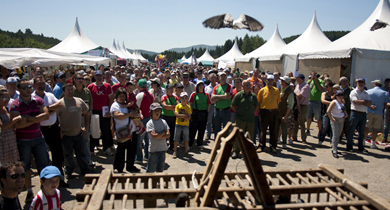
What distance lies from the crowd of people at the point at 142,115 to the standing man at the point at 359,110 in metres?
0.02

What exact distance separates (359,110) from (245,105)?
3300 mm

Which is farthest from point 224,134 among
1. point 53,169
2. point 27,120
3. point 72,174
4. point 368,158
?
point 368,158

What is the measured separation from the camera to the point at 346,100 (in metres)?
8.19

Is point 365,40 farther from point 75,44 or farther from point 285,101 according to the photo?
point 75,44

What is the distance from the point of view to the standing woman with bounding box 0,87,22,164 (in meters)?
3.88

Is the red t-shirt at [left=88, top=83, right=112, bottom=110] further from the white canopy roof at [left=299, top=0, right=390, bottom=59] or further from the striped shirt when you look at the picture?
the white canopy roof at [left=299, top=0, right=390, bottom=59]

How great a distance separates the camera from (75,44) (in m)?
19.0

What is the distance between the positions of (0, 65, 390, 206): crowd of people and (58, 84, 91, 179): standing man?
2cm

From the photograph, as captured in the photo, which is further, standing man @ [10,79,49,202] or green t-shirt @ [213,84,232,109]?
green t-shirt @ [213,84,232,109]

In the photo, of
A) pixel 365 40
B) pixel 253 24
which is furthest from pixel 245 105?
pixel 365 40

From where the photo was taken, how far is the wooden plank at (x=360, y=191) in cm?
224

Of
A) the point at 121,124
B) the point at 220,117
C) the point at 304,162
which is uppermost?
the point at 121,124

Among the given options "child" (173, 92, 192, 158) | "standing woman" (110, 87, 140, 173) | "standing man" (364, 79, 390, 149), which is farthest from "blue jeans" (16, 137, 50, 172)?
"standing man" (364, 79, 390, 149)

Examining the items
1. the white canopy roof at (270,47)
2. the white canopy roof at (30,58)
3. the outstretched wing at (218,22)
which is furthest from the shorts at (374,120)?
the white canopy roof at (270,47)
